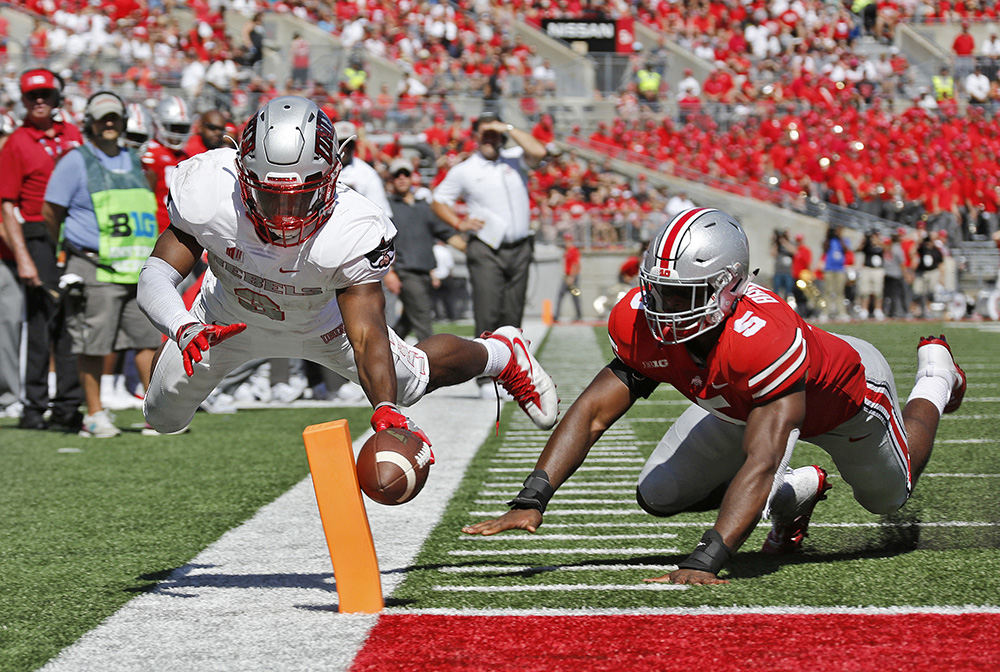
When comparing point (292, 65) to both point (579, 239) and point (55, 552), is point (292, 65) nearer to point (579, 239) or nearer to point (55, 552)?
point (579, 239)

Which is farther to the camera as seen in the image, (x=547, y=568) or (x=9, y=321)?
(x=9, y=321)

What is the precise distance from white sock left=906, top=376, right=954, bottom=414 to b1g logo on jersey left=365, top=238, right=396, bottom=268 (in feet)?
6.46

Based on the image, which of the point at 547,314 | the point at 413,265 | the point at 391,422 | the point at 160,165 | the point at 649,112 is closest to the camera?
the point at 391,422

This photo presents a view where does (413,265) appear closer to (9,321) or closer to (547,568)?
(9,321)

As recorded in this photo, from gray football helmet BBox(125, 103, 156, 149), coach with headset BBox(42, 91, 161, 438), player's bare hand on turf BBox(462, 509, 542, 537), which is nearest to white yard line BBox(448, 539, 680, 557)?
player's bare hand on turf BBox(462, 509, 542, 537)

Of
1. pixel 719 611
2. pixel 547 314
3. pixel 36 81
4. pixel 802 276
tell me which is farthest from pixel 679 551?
pixel 802 276

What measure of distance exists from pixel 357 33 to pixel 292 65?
3299 millimetres

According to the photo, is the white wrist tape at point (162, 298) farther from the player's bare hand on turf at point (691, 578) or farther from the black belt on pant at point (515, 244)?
the black belt on pant at point (515, 244)

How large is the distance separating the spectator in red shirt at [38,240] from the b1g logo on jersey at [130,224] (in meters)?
0.37

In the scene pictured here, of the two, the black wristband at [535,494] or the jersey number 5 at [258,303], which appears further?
the jersey number 5 at [258,303]

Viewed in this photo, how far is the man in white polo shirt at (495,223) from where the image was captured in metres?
8.11

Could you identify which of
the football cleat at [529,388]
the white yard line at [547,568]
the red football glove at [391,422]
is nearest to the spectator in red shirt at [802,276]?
the football cleat at [529,388]

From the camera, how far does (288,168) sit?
11.0ft

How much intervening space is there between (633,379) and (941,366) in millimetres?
1439
